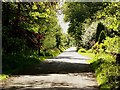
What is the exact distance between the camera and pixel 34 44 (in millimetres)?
24750

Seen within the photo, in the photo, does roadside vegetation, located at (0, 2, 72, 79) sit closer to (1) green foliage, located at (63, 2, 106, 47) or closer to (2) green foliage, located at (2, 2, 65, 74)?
(2) green foliage, located at (2, 2, 65, 74)

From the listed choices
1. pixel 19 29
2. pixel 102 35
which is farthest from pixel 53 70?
pixel 102 35

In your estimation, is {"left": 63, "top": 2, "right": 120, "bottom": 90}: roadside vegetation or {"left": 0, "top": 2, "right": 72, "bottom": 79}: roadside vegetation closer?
{"left": 63, "top": 2, "right": 120, "bottom": 90}: roadside vegetation

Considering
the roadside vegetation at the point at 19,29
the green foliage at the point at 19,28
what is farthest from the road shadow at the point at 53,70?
the green foliage at the point at 19,28

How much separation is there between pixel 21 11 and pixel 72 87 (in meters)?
12.0

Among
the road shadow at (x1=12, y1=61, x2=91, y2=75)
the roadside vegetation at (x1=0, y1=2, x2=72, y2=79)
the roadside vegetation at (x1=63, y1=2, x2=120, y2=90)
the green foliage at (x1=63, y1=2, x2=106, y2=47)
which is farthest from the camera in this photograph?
the green foliage at (x1=63, y1=2, x2=106, y2=47)

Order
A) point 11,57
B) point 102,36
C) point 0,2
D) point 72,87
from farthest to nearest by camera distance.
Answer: point 102,36 → point 11,57 → point 0,2 → point 72,87

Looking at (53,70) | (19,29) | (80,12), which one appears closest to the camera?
(53,70)

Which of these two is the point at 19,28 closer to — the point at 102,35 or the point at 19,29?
the point at 19,29

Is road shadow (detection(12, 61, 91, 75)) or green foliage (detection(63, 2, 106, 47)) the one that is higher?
green foliage (detection(63, 2, 106, 47))

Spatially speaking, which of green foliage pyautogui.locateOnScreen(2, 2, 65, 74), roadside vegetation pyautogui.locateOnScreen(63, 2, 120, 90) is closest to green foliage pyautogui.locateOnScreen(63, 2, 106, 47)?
roadside vegetation pyautogui.locateOnScreen(63, 2, 120, 90)

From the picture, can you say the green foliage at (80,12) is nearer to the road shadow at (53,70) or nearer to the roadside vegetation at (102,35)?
the roadside vegetation at (102,35)

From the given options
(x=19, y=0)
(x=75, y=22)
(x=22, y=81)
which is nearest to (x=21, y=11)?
(x=19, y=0)

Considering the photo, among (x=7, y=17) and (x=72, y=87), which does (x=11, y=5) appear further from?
(x=72, y=87)
